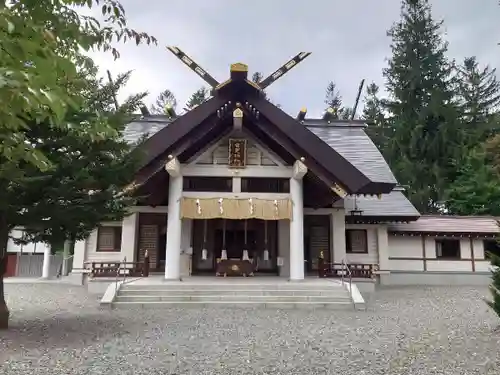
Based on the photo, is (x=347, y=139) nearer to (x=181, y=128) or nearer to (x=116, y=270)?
(x=181, y=128)

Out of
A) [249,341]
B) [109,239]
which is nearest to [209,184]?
[109,239]

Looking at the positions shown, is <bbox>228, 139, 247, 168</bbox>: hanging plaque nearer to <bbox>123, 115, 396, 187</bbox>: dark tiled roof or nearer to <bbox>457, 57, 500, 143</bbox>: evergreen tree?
<bbox>123, 115, 396, 187</bbox>: dark tiled roof

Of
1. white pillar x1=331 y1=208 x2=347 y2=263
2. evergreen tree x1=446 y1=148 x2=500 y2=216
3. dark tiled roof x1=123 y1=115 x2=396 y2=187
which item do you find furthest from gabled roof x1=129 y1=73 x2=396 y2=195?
evergreen tree x1=446 y1=148 x2=500 y2=216

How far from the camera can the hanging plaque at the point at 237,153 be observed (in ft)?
43.3

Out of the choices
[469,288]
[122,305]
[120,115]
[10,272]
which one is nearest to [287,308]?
[122,305]

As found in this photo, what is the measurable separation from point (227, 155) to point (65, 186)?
278 inches

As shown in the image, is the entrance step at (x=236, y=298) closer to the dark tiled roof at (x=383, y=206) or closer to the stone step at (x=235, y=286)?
the stone step at (x=235, y=286)

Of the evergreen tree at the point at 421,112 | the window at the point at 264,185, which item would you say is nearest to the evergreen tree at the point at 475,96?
the evergreen tree at the point at 421,112

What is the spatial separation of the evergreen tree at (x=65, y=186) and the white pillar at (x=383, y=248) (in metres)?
11.6

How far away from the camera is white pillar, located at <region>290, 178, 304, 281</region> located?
1219 cm

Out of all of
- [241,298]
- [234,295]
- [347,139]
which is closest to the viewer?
[241,298]

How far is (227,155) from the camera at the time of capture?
532 inches

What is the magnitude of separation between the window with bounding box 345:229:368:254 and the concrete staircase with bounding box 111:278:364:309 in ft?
17.9

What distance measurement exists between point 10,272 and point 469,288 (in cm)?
2282
